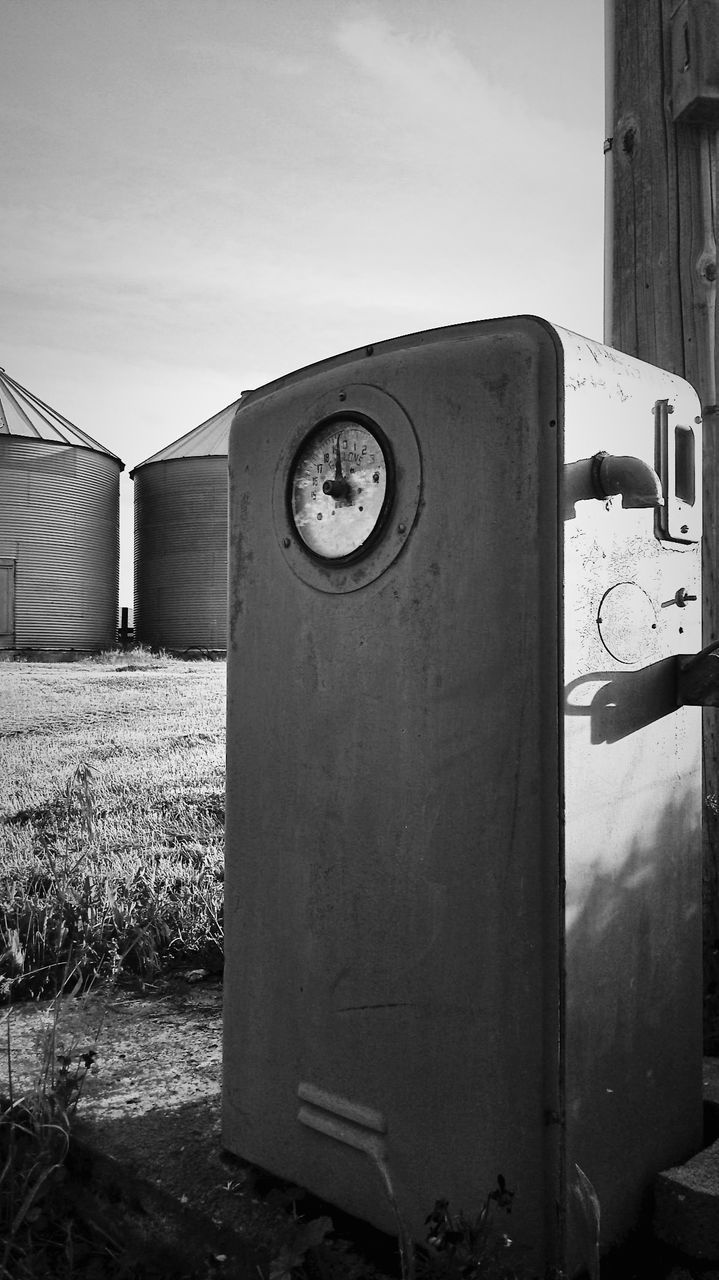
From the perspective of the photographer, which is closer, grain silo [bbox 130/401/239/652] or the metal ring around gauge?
the metal ring around gauge

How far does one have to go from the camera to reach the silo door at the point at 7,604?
11.0 m

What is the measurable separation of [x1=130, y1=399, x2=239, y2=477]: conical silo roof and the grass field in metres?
8.48

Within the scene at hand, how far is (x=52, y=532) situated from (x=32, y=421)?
178 centimetres

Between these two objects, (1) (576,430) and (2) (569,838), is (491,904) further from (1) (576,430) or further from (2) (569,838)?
(1) (576,430)

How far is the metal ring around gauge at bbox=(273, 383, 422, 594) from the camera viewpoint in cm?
134

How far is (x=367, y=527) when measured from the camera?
4.53 feet

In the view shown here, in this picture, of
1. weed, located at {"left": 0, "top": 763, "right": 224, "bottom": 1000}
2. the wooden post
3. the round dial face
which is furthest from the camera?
weed, located at {"left": 0, "top": 763, "right": 224, "bottom": 1000}

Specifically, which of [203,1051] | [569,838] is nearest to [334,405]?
[569,838]

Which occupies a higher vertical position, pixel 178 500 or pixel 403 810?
pixel 178 500

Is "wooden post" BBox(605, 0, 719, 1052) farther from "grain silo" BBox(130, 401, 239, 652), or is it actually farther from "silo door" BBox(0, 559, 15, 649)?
"grain silo" BBox(130, 401, 239, 652)

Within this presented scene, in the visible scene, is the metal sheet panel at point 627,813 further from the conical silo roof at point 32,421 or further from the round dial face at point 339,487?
the conical silo roof at point 32,421

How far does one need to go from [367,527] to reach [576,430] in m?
0.33

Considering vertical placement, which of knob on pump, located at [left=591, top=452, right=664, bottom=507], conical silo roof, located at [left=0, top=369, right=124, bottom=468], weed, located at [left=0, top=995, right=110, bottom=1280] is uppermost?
conical silo roof, located at [left=0, top=369, right=124, bottom=468]

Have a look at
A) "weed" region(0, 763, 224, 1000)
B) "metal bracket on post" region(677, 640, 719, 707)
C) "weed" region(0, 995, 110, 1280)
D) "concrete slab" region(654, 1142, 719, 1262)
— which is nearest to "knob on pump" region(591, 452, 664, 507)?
"metal bracket on post" region(677, 640, 719, 707)
